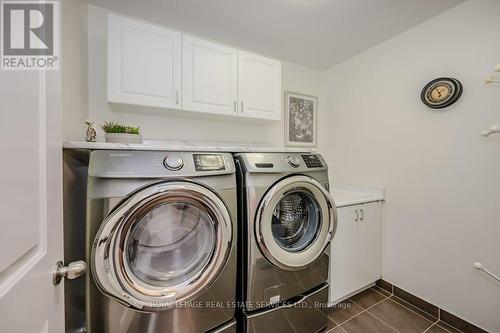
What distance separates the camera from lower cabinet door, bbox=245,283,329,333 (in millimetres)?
1121

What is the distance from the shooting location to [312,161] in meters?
1.35

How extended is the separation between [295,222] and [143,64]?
1.50m

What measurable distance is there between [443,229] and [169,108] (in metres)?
2.29

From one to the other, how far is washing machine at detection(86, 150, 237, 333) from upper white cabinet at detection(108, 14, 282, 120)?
2.21 feet

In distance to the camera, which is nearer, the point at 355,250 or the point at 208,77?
the point at 208,77

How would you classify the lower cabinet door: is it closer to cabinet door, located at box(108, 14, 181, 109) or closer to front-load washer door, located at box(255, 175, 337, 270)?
front-load washer door, located at box(255, 175, 337, 270)

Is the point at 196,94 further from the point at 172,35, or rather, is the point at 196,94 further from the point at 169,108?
the point at 172,35

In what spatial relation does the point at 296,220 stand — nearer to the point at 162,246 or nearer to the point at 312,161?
the point at 312,161

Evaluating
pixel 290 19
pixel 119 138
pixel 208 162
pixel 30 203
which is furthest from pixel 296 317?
pixel 290 19

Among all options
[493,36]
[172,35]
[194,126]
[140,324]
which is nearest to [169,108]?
[194,126]

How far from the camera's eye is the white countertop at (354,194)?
1.68 m

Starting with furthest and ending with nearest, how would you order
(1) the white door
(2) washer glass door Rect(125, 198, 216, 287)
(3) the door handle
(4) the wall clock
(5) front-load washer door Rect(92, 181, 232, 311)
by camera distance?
1. (4) the wall clock
2. (2) washer glass door Rect(125, 198, 216, 287)
3. (5) front-load washer door Rect(92, 181, 232, 311)
4. (3) the door handle
5. (1) the white door

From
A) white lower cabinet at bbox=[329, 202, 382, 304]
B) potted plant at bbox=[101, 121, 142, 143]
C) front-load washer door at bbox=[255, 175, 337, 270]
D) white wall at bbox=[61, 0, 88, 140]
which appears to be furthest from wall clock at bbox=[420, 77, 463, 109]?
white wall at bbox=[61, 0, 88, 140]

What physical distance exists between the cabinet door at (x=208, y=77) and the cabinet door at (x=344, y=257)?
1284mm
